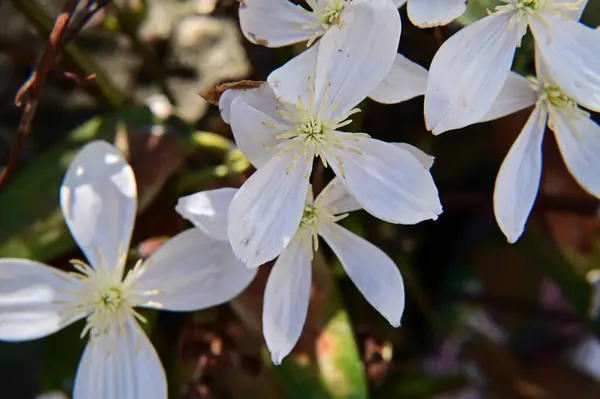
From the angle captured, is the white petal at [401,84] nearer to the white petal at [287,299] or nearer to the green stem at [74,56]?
the white petal at [287,299]

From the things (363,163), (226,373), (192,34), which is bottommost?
(226,373)

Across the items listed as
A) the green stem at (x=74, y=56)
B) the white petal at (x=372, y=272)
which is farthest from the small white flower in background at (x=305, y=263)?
the green stem at (x=74, y=56)

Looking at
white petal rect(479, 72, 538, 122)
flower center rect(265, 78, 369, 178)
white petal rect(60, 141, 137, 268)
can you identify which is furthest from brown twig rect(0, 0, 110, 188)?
white petal rect(479, 72, 538, 122)

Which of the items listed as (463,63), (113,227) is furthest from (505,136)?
(113,227)

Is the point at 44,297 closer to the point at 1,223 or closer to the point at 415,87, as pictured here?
the point at 1,223

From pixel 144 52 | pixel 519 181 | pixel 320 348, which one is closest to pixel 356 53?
pixel 519 181

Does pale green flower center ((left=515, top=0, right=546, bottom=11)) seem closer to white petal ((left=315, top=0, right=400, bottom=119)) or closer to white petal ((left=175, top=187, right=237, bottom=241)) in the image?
white petal ((left=315, top=0, right=400, bottom=119))

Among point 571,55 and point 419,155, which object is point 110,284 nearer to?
point 419,155
